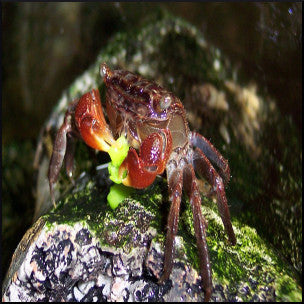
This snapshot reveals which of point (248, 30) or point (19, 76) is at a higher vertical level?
point (248, 30)

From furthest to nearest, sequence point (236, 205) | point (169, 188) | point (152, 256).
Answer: point (236, 205) → point (169, 188) → point (152, 256)

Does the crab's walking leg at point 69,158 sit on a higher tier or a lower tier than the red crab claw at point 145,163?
lower

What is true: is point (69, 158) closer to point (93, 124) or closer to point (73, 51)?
point (93, 124)

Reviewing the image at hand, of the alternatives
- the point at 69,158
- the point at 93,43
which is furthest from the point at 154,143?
the point at 93,43

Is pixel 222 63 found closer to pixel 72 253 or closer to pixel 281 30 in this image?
pixel 281 30

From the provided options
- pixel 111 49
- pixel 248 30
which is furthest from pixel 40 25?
pixel 248 30

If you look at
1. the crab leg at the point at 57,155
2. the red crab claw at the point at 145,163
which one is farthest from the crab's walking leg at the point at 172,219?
the crab leg at the point at 57,155

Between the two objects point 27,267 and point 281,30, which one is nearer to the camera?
point 27,267

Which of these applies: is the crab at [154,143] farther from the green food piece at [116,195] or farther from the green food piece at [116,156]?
the green food piece at [116,195]
